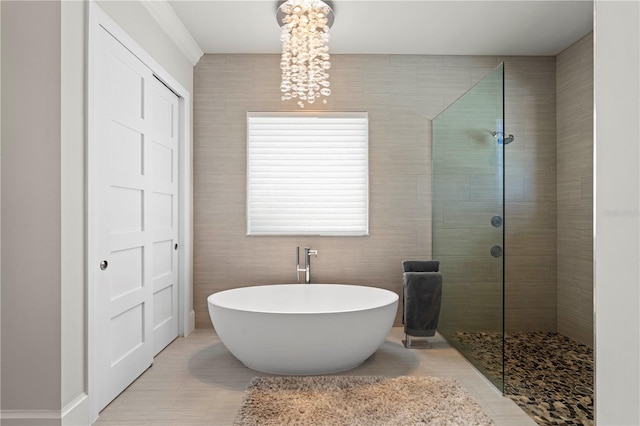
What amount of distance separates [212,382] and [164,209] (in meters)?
1.40

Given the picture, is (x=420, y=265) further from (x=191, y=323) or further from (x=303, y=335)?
(x=191, y=323)

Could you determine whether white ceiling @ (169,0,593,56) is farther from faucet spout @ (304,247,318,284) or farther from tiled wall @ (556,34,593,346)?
faucet spout @ (304,247,318,284)

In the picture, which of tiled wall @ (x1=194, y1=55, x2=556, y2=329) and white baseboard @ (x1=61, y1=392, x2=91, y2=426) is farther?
tiled wall @ (x1=194, y1=55, x2=556, y2=329)

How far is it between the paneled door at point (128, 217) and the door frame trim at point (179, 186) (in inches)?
1.2

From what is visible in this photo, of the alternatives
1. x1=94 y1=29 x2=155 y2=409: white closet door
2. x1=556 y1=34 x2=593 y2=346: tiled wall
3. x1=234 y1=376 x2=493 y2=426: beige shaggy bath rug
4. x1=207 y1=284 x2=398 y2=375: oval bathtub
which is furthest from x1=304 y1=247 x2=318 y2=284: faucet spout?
x1=556 y1=34 x2=593 y2=346: tiled wall

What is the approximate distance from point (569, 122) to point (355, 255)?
2.23 m

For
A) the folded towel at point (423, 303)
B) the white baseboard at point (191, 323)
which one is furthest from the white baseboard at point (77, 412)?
the folded towel at point (423, 303)

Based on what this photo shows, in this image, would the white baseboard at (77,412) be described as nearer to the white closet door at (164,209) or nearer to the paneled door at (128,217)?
the paneled door at (128,217)

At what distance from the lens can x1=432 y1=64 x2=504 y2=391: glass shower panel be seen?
244 cm

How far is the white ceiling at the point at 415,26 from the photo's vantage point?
285cm

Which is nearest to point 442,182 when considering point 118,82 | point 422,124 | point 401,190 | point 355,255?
point 401,190

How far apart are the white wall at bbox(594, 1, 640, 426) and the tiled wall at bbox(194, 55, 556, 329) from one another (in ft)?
10.5

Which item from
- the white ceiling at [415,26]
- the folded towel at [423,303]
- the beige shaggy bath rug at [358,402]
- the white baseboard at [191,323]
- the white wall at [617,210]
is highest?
the white ceiling at [415,26]

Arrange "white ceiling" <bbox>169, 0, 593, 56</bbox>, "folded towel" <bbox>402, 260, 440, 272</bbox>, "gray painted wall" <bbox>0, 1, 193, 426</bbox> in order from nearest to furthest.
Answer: "gray painted wall" <bbox>0, 1, 193, 426</bbox> < "white ceiling" <bbox>169, 0, 593, 56</bbox> < "folded towel" <bbox>402, 260, 440, 272</bbox>
